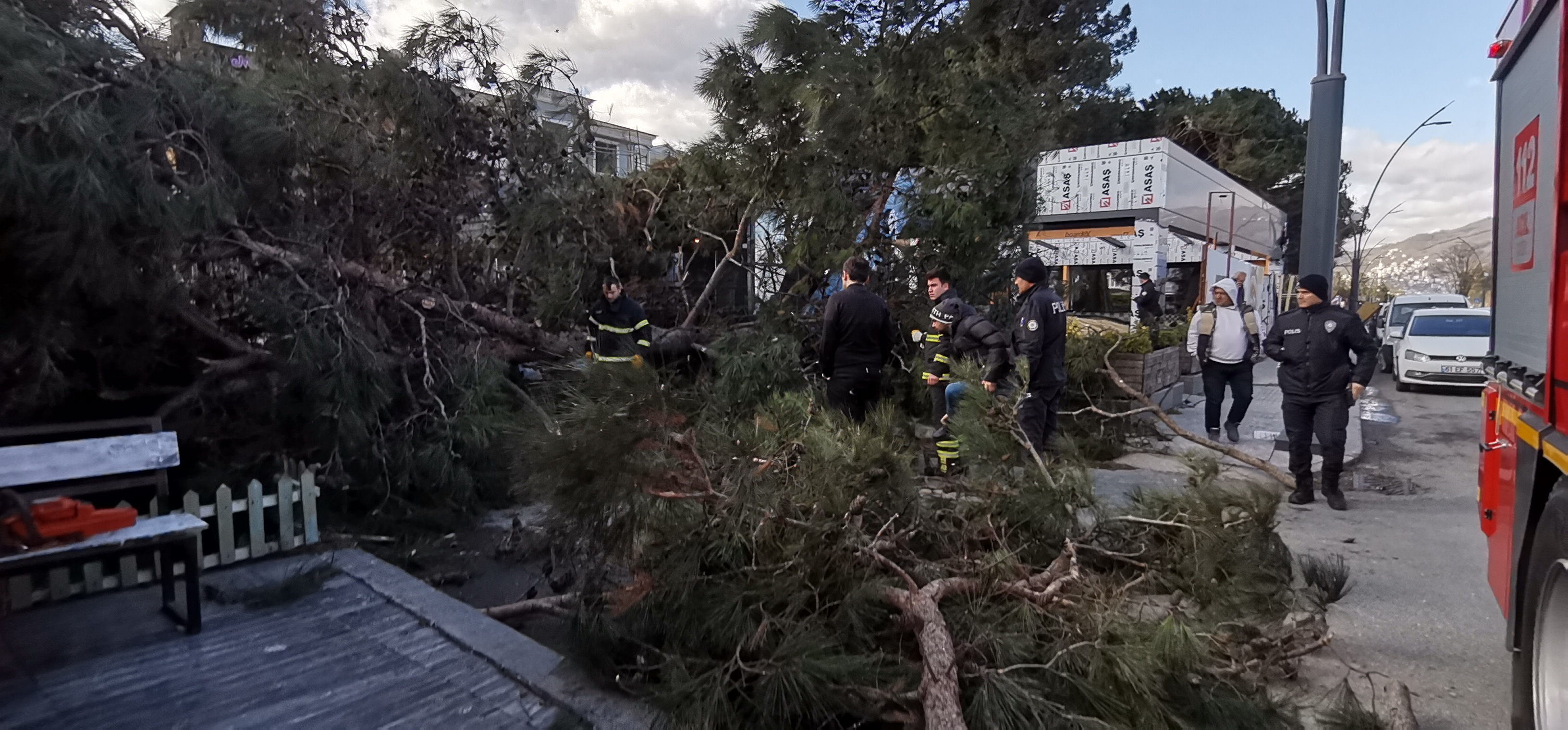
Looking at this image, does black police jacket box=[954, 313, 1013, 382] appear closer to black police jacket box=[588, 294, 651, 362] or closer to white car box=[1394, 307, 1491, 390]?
black police jacket box=[588, 294, 651, 362]

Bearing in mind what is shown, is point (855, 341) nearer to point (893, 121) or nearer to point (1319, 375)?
point (893, 121)

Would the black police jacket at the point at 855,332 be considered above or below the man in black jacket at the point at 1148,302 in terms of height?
below

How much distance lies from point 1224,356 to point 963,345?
361 centimetres

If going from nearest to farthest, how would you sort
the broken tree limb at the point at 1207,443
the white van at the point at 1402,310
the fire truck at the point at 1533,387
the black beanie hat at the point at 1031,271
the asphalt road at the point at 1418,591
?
the fire truck at the point at 1533,387
the asphalt road at the point at 1418,591
the black beanie hat at the point at 1031,271
the broken tree limb at the point at 1207,443
the white van at the point at 1402,310

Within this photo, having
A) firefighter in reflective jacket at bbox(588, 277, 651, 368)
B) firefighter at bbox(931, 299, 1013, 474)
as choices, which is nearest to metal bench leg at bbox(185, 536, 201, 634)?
firefighter in reflective jacket at bbox(588, 277, 651, 368)

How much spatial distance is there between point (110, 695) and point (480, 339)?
331 centimetres

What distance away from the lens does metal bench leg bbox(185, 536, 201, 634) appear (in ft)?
12.1

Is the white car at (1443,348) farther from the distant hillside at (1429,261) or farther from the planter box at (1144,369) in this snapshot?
the planter box at (1144,369)

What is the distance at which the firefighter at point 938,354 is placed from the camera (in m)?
6.69

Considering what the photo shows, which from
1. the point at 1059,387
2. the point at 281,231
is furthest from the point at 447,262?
the point at 1059,387

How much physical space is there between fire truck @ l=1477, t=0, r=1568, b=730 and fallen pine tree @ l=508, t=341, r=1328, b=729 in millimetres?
693

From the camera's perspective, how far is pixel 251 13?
19.1 feet

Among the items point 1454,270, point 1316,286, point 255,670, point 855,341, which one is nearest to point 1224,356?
point 1316,286

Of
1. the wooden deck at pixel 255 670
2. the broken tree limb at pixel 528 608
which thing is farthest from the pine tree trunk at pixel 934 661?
the broken tree limb at pixel 528 608
